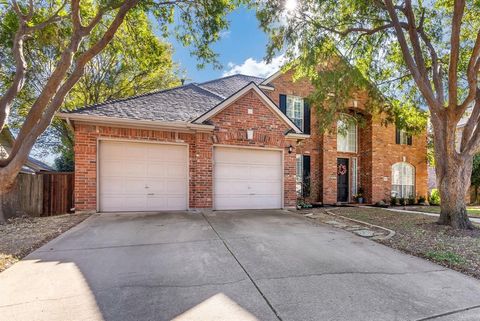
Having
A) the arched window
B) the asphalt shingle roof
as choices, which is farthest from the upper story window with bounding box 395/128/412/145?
the asphalt shingle roof

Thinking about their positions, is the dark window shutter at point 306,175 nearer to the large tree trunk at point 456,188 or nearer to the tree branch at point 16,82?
the large tree trunk at point 456,188

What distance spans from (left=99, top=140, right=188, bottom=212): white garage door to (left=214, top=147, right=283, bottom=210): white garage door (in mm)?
1275

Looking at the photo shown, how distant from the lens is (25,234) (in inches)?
236

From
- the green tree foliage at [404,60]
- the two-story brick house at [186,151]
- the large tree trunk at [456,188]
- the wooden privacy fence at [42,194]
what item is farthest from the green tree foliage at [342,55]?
the wooden privacy fence at [42,194]

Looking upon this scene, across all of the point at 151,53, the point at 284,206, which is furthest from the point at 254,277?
the point at 151,53

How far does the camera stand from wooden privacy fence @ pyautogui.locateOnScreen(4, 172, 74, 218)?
8867 millimetres

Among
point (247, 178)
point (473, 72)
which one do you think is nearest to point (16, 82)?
point (247, 178)

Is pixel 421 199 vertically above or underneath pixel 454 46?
underneath

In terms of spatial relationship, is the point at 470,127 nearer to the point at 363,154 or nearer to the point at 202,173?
the point at 363,154

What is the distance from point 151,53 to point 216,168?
5611 mm

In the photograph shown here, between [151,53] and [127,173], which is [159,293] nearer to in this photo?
[127,173]

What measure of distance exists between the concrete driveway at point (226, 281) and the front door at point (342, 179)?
8835mm

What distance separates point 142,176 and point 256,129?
4.48 m

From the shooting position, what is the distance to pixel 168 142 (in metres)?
9.09
